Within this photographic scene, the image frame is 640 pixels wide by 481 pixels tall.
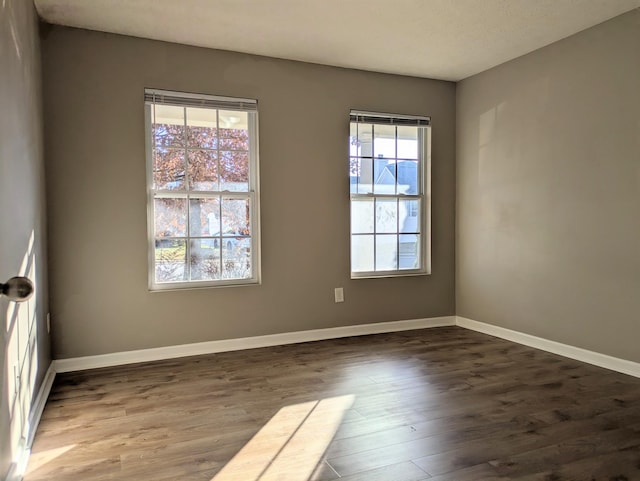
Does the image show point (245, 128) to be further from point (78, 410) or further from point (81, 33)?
point (78, 410)

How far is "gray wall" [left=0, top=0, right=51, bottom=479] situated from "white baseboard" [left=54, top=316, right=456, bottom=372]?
321 millimetres

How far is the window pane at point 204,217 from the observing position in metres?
3.96

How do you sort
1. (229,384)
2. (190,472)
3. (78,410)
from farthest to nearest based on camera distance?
(229,384) < (78,410) < (190,472)

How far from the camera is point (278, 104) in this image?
13.8 feet

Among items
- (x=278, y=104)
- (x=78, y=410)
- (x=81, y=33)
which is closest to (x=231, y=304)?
(x=78, y=410)

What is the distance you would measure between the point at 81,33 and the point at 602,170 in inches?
157

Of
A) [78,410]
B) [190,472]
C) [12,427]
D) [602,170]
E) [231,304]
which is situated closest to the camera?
[12,427]

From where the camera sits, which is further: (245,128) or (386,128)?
(386,128)

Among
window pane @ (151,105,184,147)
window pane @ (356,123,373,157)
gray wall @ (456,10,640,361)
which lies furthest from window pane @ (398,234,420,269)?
window pane @ (151,105,184,147)

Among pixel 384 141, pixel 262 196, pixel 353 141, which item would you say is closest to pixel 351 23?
pixel 353 141

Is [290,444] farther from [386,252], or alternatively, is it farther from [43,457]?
[386,252]

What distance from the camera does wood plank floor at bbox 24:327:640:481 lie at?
2119 mm

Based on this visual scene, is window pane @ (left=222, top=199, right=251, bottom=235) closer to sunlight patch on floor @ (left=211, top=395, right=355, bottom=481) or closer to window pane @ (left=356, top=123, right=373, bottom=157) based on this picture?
window pane @ (left=356, top=123, right=373, bottom=157)

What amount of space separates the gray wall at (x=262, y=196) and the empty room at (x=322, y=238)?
0.02 m
